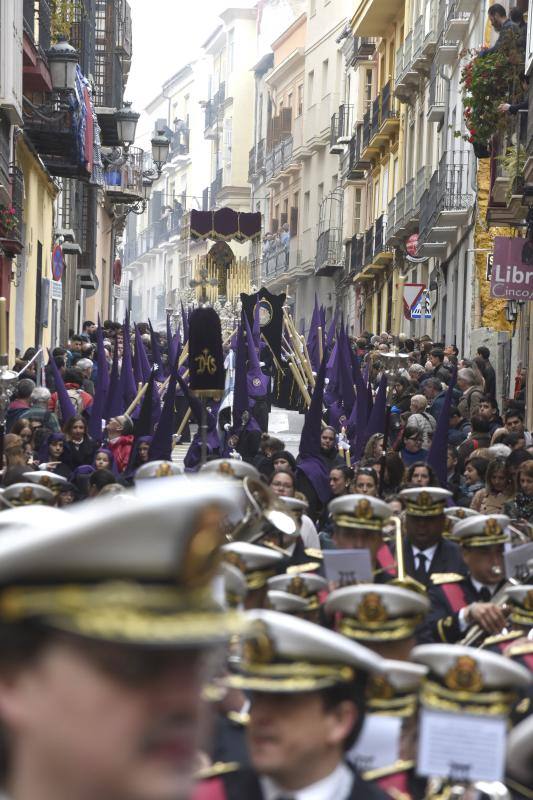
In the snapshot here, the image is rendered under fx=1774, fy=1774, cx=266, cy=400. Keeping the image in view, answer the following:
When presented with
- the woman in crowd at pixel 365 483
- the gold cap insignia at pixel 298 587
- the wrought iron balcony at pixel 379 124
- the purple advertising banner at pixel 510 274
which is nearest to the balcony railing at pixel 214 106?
the wrought iron balcony at pixel 379 124

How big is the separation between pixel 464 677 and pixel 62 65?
2161 centimetres

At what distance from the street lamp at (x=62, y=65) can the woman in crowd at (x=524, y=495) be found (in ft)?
49.5

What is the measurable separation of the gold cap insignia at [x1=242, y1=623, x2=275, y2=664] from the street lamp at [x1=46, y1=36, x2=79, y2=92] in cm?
2190

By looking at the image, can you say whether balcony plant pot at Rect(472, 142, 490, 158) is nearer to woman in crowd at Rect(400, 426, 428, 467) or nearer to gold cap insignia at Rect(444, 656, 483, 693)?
woman in crowd at Rect(400, 426, 428, 467)

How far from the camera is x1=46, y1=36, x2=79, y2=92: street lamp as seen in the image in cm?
2434

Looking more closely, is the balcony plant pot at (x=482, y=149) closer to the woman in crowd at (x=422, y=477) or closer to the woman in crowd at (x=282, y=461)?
the woman in crowd at (x=282, y=461)

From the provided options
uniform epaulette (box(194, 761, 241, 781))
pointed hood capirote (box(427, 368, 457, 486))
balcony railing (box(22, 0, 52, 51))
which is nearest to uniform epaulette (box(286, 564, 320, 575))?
Result: uniform epaulette (box(194, 761, 241, 781))

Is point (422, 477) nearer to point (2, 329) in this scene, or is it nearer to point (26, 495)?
point (2, 329)

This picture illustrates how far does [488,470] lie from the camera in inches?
449

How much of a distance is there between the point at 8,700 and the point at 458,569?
20.8 feet

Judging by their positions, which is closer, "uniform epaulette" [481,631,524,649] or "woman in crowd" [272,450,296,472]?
"uniform epaulette" [481,631,524,649]

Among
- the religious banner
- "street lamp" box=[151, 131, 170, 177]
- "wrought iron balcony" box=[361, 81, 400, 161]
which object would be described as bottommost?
the religious banner

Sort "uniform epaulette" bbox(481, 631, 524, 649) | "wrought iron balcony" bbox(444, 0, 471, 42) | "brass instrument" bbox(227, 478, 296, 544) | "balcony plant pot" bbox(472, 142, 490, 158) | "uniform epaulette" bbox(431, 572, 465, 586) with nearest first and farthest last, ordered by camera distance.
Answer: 1. "uniform epaulette" bbox(481, 631, 524, 649)
2. "brass instrument" bbox(227, 478, 296, 544)
3. "uniform epaulette" bbox(431, 572, 465, 586)
4. "balcony plant pot" bbox(472, 142, 490, 158)
5. "wrought iron balcony" bbox(444, 0, 471, 42)

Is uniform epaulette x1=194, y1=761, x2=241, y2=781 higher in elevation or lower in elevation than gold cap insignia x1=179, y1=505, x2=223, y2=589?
lower
